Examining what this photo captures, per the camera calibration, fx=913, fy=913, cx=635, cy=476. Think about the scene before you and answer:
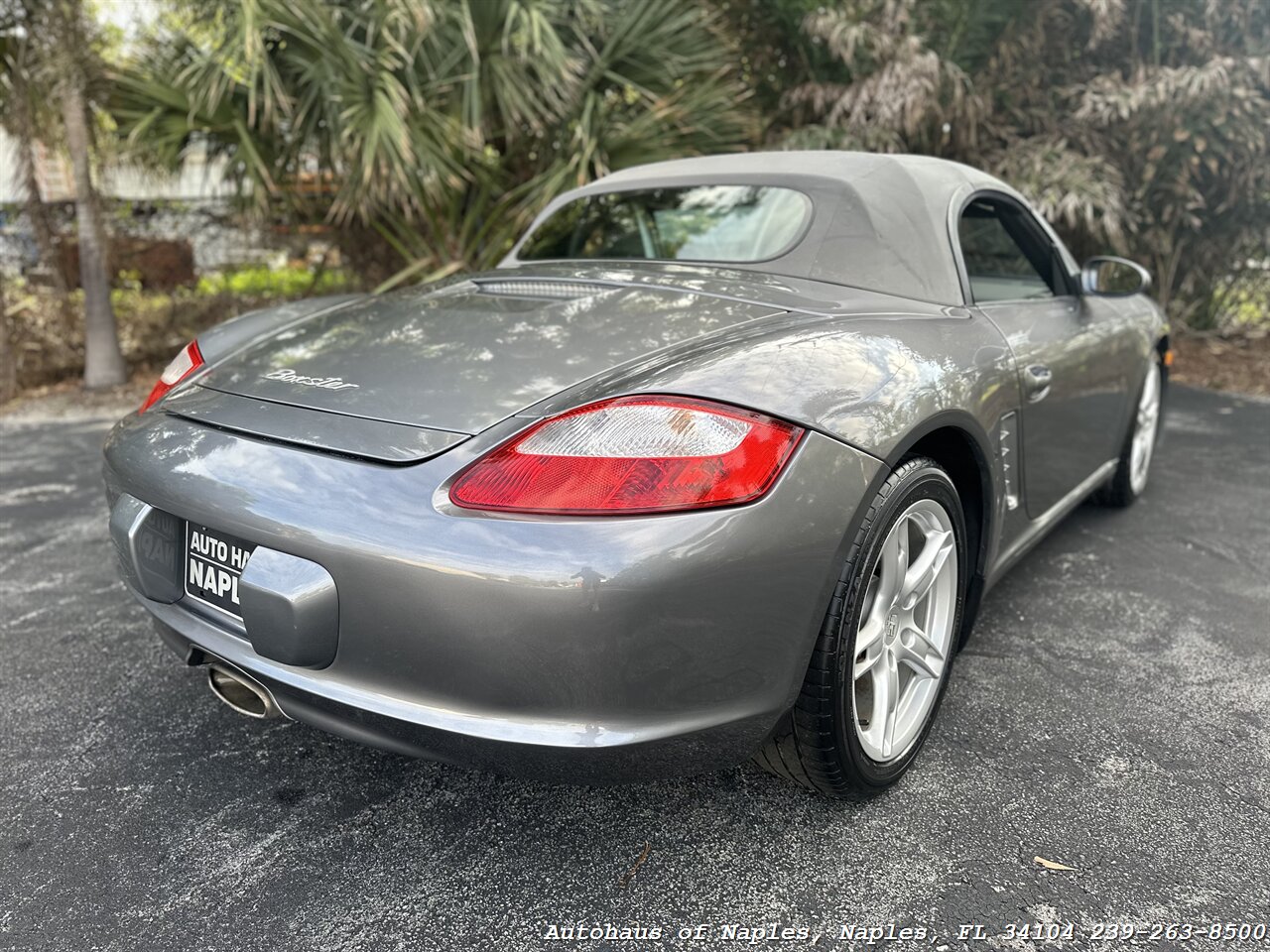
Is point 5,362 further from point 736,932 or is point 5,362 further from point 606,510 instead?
point 736,932

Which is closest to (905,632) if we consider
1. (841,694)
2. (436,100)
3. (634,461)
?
(841,694)

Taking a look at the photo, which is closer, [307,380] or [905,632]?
[307,380]

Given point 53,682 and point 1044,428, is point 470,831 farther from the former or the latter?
point 1044,428

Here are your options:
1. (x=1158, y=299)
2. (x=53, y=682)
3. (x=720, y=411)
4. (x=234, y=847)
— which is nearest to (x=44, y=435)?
(x=53, y=682)

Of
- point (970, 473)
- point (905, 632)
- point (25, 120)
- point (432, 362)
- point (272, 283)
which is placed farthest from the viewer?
point (272, 283)

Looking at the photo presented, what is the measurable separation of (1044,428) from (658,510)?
1507 millimetres

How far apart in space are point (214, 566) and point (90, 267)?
5631 mm

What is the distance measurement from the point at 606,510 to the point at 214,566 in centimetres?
75

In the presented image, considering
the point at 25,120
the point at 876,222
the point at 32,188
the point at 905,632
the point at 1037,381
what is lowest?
the point at 905,632

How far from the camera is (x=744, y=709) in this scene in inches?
58.0

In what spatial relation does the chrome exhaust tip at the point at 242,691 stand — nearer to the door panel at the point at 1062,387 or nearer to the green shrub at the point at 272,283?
the door panel at the point at 1062,387

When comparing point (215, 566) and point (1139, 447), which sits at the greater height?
point (215, 566)

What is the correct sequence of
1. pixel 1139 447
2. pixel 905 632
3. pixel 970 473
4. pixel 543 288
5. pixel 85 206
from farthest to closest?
1. pixel 85 206
2. pixel 1139 447
3. pixel 543 288
4. pixel 970 473
5. pixel 905 632

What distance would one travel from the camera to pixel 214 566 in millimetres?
1618
